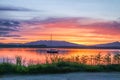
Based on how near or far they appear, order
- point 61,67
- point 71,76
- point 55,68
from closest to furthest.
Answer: point 71,76
point 55,68
point 61,67

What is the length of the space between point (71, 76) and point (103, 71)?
300 cm

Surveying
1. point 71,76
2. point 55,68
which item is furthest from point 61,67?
point 71,76

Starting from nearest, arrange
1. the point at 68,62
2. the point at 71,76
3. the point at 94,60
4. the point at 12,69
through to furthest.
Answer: the point at 71,76
the point at 12,69
the point at 68,62
the point at 94,60

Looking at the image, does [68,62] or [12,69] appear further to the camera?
[68,62]

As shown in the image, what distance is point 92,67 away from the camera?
2125cm

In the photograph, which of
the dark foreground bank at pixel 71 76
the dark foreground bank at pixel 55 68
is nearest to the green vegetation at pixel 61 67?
the dark foreground bank at pixel 55 68

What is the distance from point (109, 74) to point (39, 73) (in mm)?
3856

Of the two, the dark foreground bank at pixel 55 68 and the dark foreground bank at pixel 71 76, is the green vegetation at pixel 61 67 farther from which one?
the dark foreground bank at pixel 71 76

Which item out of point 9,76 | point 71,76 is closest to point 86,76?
point 71,76

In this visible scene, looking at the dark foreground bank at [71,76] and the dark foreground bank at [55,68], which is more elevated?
the dark foreground bank at [55,68]

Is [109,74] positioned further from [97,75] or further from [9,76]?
[9,76]

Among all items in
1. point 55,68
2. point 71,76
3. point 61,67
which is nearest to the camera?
point 71,76

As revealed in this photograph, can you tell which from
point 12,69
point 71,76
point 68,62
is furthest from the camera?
point 68,62

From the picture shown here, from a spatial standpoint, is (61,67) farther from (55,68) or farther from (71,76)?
(71,76)
